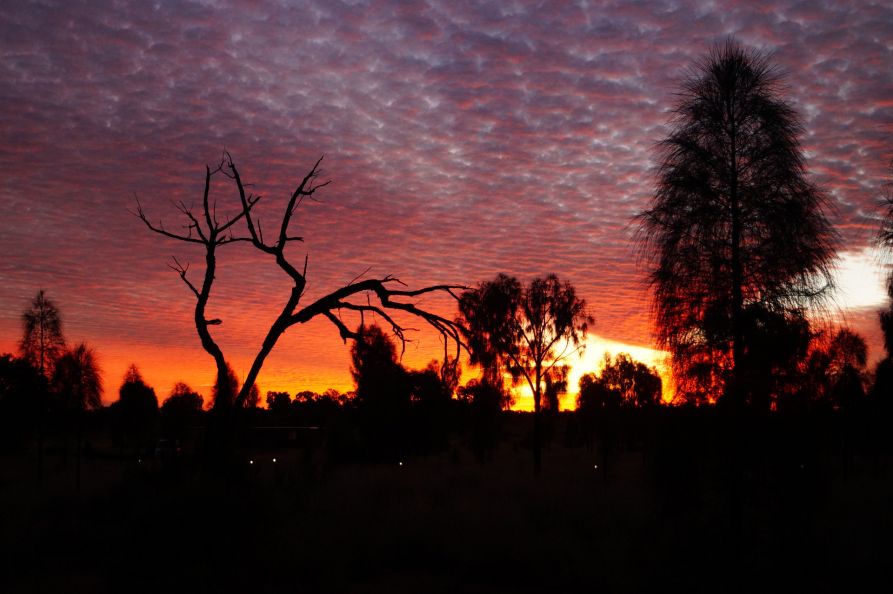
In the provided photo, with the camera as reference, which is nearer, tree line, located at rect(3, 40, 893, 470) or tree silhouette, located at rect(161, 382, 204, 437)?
tree line, located at rect(3, 40, 893, 470)

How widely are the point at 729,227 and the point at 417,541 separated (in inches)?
312

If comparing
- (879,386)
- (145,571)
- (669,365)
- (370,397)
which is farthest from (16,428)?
(879,386)

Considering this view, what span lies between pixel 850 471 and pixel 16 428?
1799 inches

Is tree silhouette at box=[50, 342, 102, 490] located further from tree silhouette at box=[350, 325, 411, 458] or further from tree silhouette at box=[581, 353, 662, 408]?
tree silhouette at box=[581, 353, 662, 408]

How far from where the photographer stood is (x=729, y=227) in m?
13.6

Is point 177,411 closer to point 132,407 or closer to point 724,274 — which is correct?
point 132,407

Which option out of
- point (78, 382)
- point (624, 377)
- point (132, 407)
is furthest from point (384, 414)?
point (132, 407)

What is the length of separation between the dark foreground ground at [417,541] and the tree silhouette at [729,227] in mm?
2590

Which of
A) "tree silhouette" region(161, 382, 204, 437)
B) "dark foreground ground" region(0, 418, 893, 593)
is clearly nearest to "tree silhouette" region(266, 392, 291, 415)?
"tree silhouette" region(161, 382, 204, 437)

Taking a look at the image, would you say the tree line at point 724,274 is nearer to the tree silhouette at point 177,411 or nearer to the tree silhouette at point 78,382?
the tree silhouette at point 78,382

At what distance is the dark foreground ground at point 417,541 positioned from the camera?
1110 centimetres

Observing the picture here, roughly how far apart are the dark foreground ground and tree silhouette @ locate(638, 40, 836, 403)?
2590 mm

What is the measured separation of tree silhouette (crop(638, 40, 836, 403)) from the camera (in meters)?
13.3

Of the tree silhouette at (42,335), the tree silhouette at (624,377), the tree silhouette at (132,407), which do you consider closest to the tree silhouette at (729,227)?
the tree silhouette at (42,335)
